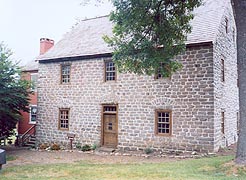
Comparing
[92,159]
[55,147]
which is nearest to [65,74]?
[55,147]

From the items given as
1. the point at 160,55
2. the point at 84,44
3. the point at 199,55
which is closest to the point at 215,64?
the point at 199,55

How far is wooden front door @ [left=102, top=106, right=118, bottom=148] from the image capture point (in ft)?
56.5

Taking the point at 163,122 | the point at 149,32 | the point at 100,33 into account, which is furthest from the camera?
the point at 100,33

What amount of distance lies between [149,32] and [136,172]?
6.26 m

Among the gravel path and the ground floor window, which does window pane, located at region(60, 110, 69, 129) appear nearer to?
the gravel path

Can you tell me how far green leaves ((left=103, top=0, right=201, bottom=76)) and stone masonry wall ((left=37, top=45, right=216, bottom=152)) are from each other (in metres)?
2.16

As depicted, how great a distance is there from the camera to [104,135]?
17.6 meters

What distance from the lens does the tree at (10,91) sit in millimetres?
17188

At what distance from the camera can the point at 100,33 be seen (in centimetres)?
2030

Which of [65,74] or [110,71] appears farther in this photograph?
[65,74]

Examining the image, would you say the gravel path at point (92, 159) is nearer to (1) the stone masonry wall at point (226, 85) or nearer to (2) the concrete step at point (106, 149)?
(2) the concrete step at point (106, 149)

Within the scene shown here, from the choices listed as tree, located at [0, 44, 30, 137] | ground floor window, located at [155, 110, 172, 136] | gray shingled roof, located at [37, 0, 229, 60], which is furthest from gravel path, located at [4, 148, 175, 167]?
gray shingled roof, located at [37, 0, 229, 60]

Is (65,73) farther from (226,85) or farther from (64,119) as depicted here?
(226,85)

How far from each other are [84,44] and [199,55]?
26.6ft
